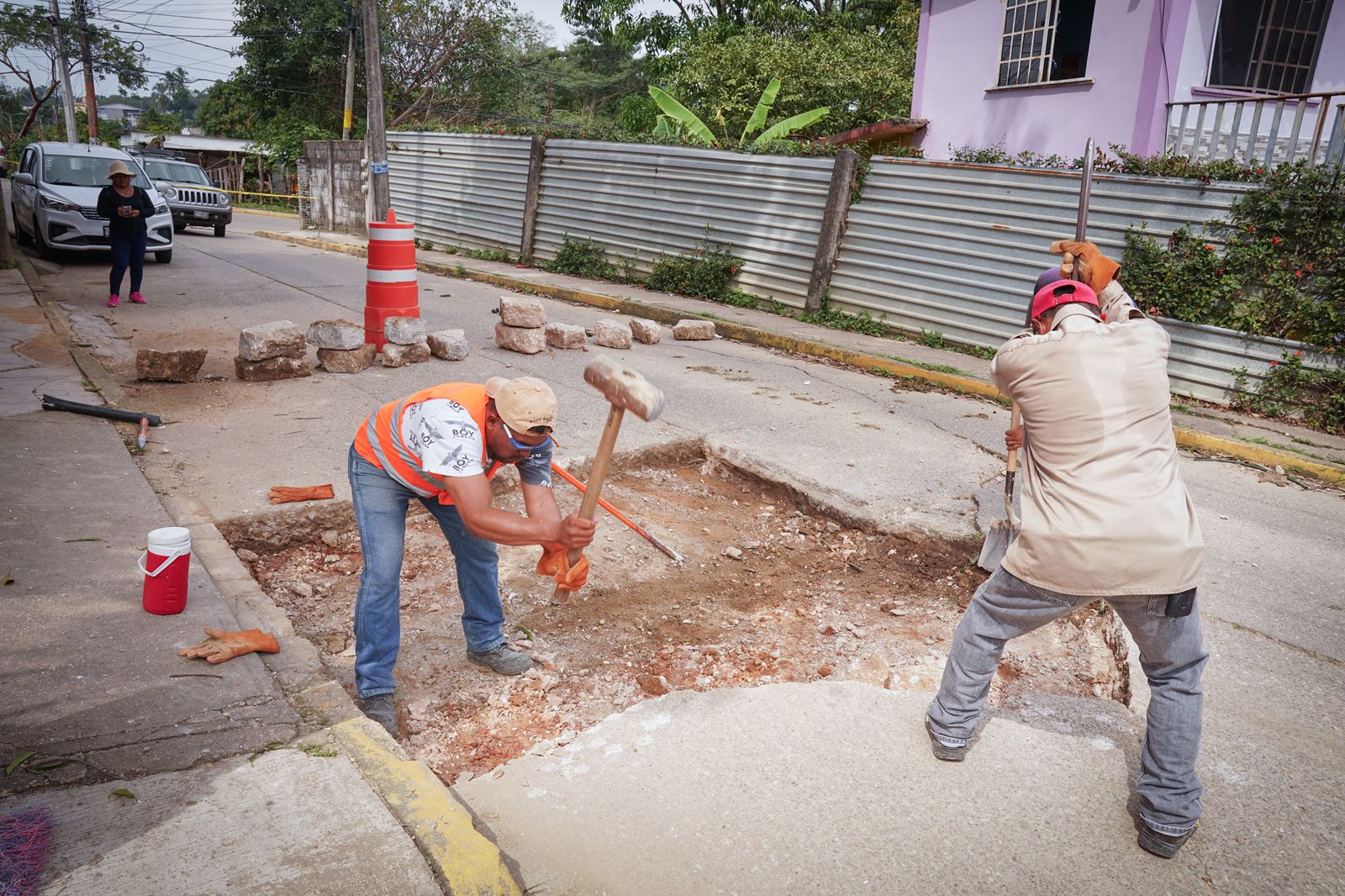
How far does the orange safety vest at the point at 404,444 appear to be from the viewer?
2.95 meters

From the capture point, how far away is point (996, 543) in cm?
313

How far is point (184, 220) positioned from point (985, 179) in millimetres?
17793

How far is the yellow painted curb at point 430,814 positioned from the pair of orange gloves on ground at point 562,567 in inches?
28.8

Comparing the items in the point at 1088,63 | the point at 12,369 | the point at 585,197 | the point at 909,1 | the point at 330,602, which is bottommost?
the point at 330,602

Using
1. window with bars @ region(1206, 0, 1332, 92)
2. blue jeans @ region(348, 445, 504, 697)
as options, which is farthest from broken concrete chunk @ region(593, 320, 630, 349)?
window with bars @ region(1206, 0, 1332, 92)

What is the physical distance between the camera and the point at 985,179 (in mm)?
10016

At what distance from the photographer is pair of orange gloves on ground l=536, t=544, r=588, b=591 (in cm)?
302

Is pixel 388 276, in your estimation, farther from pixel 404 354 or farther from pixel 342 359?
pixel 342 359

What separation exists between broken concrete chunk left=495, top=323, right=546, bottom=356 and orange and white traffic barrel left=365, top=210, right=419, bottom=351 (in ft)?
3.17

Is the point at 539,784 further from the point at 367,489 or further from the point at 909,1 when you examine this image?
the point at 909,1

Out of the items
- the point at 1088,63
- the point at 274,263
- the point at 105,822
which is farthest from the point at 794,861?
the point at 274,263

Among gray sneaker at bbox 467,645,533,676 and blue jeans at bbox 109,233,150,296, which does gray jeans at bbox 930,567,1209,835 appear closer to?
gray sneaker at bbox 467,645,533,676

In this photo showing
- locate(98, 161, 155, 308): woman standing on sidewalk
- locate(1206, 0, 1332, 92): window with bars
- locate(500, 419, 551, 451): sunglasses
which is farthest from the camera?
locate(1206, 0, 1332, 92): window with bars

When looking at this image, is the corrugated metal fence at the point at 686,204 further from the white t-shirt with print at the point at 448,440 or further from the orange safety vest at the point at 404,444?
the white t-shirt with print at the point at 448,440
